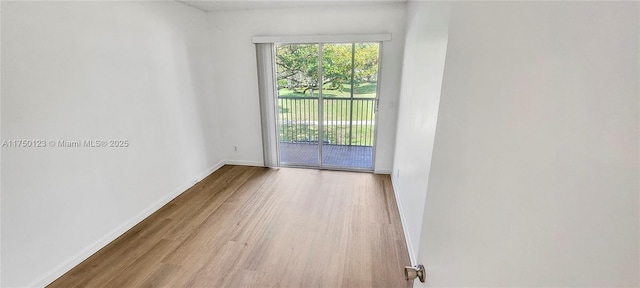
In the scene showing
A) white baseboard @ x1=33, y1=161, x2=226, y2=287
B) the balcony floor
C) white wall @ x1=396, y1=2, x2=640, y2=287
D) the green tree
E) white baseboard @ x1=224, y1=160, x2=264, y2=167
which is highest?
the green tree

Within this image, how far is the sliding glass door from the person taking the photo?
3.38 meters

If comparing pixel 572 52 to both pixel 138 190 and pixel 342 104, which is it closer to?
pixel 138 190

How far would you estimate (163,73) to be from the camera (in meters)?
2.69

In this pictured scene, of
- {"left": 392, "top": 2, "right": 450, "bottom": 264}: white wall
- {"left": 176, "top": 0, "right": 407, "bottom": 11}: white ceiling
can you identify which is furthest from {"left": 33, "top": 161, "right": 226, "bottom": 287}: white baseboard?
{"left": 392, "top": 2, "right": 450, "bottom": 264}: white wall

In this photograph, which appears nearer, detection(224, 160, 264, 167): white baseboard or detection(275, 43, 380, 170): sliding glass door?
detection(275, 43, 380, 170): sliding glass door

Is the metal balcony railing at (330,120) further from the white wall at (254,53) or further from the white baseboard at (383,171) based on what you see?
the white baseboard at (383,171)

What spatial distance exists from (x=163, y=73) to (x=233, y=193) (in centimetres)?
155

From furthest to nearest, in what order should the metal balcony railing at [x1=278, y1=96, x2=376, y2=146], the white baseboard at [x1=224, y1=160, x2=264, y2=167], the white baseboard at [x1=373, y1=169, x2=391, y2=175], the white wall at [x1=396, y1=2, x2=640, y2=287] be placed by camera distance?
the white baseboard at [x1=224, y1=160, x2=264, y2=167]
the metal balcony railing at [x1=278, y1=96, x2=376, y2=146]
the white baseboard at [x1=373, y1=169, x2=391, y2=175]
the white wall at [x1=396, y1=2, x2=640, y2=287]

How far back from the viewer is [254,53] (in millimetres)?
3424

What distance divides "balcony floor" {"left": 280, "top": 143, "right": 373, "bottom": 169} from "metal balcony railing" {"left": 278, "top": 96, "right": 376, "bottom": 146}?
3.5 inches

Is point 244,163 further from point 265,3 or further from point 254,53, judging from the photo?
point 265,3

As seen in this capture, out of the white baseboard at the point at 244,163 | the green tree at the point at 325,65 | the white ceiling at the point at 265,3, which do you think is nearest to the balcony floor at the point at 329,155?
the white baseboard at the point at 244,163

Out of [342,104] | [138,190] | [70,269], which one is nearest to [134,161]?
[138,190]

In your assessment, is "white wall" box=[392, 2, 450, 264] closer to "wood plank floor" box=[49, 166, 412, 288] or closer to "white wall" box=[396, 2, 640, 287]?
"wood plank floor" box=[49, 166, 412, 288]
